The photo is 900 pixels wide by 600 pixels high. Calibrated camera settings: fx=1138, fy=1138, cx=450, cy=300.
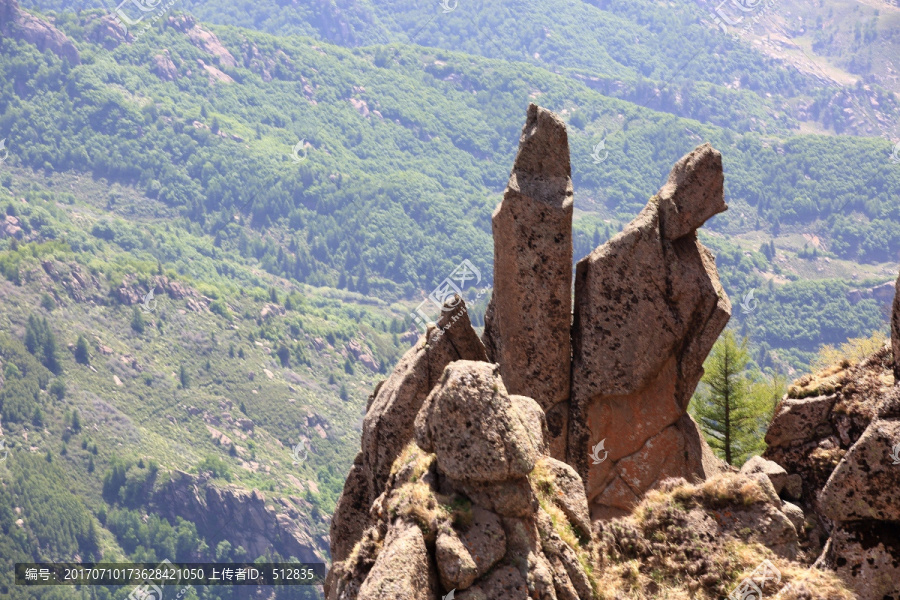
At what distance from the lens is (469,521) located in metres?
19.7

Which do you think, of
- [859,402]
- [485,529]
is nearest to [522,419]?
[485,529]

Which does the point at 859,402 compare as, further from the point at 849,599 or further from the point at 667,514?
the point at 849,599

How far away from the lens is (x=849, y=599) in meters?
18.7

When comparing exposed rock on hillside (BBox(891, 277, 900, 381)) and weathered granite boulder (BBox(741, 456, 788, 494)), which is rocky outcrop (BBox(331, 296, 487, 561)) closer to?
weathered granite boulder (BBox(741, 456, 788, 494))

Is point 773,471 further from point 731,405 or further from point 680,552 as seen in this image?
point 731,405

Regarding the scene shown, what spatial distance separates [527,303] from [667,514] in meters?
8.61

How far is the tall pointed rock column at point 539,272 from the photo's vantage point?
2936 centimetres

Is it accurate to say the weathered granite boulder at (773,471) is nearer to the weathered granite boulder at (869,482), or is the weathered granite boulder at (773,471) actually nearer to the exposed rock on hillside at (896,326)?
the exposed rock on hillside at (896,326)
